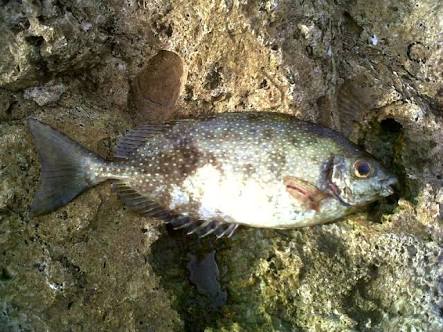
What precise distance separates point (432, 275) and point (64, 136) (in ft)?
7.69

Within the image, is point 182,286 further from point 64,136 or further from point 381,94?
point 381,94

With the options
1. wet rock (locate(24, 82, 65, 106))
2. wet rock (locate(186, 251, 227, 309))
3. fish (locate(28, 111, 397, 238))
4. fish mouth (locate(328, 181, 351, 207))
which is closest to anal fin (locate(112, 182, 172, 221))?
fish (locate(28, 111, 397, 238))

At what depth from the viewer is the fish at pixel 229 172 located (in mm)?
3146

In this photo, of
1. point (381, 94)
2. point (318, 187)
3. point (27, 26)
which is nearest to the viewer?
point (27, 26)

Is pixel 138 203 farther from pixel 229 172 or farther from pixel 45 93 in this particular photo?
pixel 45 93

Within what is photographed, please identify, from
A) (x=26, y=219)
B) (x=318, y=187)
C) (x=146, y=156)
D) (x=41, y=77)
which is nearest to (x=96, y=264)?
(x=26, y=219)

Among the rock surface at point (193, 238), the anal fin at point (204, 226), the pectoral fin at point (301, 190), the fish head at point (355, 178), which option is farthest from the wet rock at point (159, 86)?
the fish head at point (355, 178)

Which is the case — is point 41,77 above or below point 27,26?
below

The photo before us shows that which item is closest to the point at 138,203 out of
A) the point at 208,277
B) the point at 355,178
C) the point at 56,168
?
the point at 56,168

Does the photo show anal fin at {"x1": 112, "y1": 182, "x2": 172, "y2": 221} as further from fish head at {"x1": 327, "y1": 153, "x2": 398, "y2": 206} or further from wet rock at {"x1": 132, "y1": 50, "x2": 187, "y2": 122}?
fish head at {"x1": 327, "y1": 153, "x2": 398, "y2": 206}

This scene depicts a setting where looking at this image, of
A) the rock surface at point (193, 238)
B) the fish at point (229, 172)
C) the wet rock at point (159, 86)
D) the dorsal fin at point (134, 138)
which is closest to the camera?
the rock surface at point (193, 238)

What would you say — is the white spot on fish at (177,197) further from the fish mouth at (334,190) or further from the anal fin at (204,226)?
the fish mouth at (334,190)

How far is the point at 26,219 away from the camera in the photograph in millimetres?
3074

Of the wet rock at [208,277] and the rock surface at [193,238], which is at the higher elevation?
the rock surface at [193,238]
